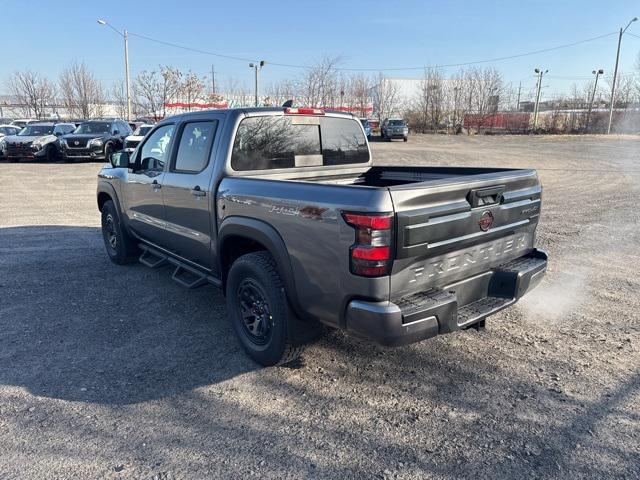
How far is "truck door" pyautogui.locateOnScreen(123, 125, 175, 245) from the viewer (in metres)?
5.05

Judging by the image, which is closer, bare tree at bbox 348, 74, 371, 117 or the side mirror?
the side mirror

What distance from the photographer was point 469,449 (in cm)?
277

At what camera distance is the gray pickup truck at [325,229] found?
9.42 ft

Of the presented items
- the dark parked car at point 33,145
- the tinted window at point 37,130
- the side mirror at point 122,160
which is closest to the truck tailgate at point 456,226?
the side mirror at point 122,160

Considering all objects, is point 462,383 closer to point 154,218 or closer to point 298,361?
point 298,361

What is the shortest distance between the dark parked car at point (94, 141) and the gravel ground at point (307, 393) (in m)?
15.4

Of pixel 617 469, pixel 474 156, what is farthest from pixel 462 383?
pixel 474 156

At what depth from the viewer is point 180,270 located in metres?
5.48

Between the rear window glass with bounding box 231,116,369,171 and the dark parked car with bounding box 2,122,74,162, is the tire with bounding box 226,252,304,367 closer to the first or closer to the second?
the rear window glass with bounding box 231,116,369,171

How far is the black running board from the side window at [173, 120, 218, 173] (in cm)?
97

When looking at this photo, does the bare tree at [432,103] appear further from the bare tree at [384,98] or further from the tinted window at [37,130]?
the tinted window at [37,130]

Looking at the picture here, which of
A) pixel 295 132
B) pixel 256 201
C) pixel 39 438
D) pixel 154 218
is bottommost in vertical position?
pixel 39 438

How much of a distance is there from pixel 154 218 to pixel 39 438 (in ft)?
9.15

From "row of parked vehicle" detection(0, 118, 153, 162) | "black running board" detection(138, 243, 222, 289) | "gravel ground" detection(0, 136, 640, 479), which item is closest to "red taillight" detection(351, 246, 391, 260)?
"gravel ground" detection(0, 136, 640, 479)
